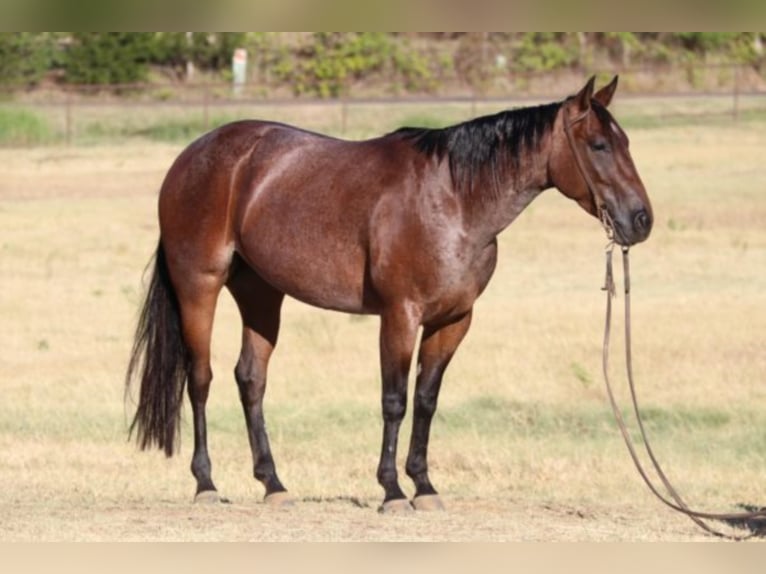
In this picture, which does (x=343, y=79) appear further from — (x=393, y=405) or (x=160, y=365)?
(x=393, y=405)

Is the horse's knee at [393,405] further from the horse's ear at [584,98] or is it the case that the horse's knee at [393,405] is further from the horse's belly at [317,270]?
the horse's ear at [584,98]

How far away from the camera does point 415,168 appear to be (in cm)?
880

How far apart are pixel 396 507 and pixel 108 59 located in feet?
101

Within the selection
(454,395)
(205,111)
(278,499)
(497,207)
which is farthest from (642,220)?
(205,111)

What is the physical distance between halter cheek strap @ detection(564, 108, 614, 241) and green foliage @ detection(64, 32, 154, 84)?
29.0 metres

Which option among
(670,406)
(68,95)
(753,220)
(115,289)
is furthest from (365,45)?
(670,406)

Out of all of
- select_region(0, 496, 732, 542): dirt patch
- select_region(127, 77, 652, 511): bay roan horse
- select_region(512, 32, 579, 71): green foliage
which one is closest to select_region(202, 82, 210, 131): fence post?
select_region(512, 32, 579, 71): green foliage

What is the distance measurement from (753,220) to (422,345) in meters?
17.8

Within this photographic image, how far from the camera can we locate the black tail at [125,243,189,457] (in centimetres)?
966

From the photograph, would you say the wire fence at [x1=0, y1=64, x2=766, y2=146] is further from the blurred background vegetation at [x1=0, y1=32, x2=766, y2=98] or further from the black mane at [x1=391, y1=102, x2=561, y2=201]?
the black mane at [x1=391, y1=102, x2=561, y2=201]

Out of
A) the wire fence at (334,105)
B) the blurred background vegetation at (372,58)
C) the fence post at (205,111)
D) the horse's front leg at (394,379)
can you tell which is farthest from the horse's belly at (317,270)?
the blurred background vegetation at (372,58)

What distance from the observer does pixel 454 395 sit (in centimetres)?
1570

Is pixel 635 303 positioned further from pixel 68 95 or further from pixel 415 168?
pixel 68 95

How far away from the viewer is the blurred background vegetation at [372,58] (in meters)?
38.2
